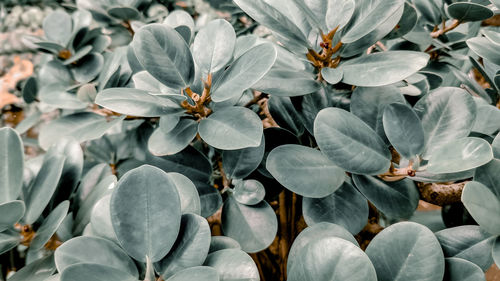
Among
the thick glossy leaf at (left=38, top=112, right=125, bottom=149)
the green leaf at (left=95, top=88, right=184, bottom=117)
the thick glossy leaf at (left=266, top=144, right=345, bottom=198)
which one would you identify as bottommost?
the thick glossy leaf at (left=38, top=112, right=125, bottom=149)

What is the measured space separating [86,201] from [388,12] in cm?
48

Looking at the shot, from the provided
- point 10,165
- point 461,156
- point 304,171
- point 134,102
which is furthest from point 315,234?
point 10,165

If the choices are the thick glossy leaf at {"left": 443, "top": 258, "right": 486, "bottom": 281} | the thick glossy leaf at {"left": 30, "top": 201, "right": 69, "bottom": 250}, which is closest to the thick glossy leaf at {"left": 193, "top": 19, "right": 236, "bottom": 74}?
the thick glossy leaf at {"left": 30, "top": 201, "right": 69, "bottom": 250}

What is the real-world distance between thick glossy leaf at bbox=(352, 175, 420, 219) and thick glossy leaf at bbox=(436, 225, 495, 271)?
61 millimetres

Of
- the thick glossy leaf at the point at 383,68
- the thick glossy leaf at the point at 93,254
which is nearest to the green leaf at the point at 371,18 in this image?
the thick glossy leaf at the point at 383,68

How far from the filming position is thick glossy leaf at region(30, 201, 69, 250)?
1.34 ft

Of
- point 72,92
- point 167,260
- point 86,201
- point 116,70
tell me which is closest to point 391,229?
point 167,260

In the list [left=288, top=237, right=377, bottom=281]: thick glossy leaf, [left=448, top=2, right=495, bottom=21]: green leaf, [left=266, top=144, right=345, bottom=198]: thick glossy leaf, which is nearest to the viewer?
[left=288, top=237, right=377, bottom=281]: thick glossy leaf

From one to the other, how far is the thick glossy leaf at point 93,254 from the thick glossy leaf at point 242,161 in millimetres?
186

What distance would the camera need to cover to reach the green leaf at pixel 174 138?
47 centimetres

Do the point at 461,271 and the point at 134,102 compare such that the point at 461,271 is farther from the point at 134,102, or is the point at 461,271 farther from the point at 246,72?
the point at 134,102

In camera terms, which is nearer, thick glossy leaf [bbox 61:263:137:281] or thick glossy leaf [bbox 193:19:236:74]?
thick glossy leaf [bbox 61:263:137:281]

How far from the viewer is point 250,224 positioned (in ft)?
1.51

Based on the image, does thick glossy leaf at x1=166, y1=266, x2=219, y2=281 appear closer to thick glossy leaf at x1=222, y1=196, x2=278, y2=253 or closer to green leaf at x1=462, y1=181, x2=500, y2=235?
thick glossy leaf at x1=222, y1=196, x2=278, y2=253
